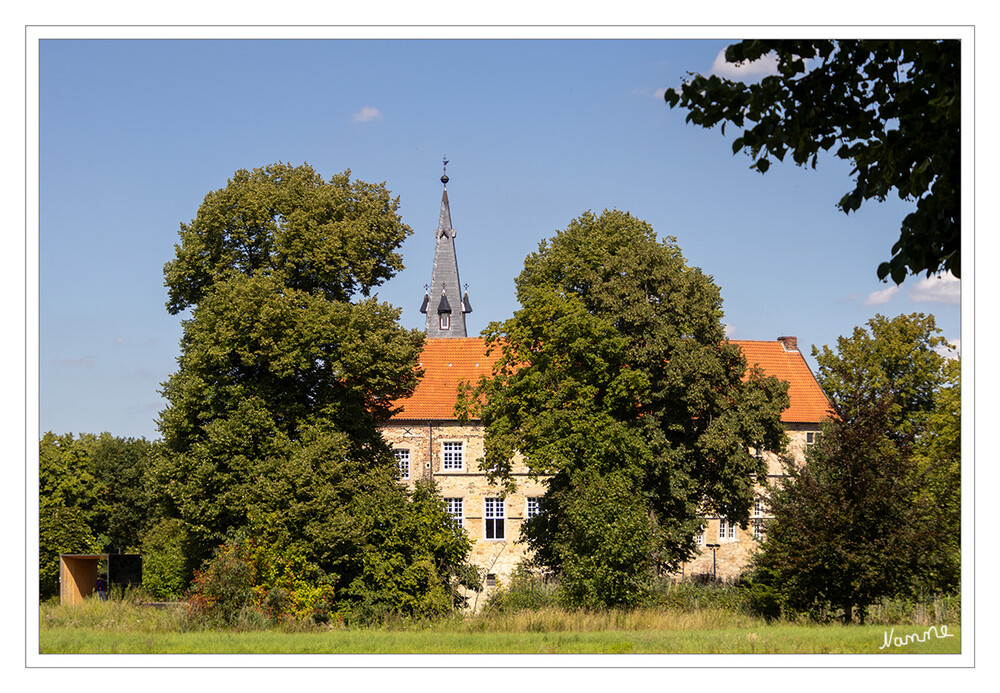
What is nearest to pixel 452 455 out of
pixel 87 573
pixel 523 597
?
pixel 523 597

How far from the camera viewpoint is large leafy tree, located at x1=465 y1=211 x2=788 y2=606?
900 inches

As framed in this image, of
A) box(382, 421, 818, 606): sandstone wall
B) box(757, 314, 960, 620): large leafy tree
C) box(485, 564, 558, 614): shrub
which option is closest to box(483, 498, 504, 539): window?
box(382, 421, 818, 606): sandstone wall

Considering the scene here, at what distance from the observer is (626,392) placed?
2305 cm

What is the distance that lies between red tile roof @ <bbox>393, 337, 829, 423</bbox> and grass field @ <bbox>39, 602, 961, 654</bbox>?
20.2 metres

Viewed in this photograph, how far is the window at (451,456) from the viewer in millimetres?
37625

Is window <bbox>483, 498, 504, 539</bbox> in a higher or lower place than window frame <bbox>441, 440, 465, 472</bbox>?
lower

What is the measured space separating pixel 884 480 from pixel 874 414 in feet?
5.19

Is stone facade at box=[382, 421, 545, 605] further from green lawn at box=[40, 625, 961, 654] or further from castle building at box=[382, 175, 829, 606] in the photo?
green lawn at box=[40, 625, 961, 654]

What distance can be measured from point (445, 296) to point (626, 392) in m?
56.1

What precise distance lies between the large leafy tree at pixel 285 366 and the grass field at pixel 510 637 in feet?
11.3

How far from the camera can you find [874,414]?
1855 cm

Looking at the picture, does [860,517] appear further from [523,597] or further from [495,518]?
[495,518]
